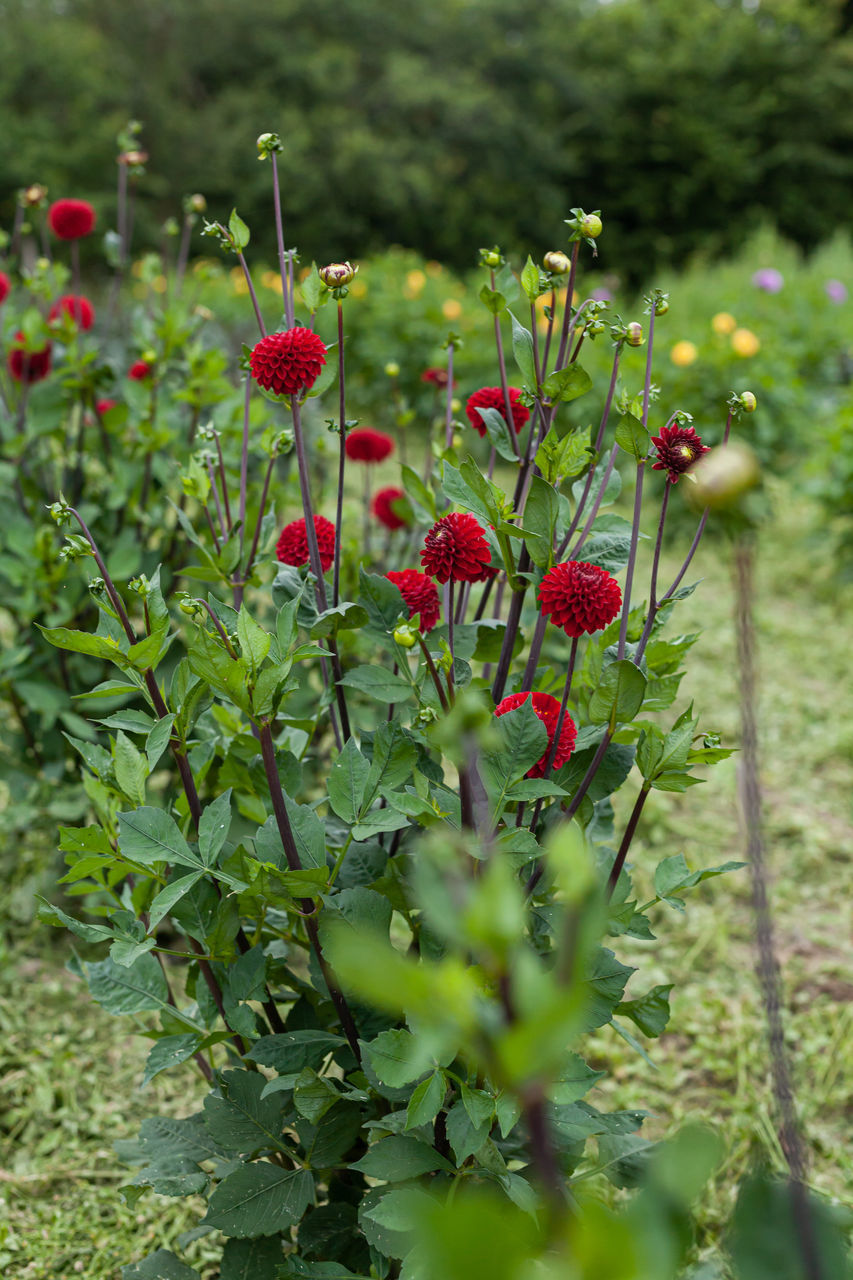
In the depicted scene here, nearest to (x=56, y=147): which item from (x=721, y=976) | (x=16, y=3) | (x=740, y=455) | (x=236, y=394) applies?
(x=16, y=3)

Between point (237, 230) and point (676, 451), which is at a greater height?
point (237, 230)

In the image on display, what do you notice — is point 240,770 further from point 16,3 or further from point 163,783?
point 16,3

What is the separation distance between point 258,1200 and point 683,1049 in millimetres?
974

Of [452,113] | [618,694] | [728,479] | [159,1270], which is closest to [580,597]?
[618,694]

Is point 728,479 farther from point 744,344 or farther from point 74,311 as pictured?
point 744,344

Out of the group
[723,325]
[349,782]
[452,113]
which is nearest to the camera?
[349,782]

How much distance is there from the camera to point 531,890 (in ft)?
2.61

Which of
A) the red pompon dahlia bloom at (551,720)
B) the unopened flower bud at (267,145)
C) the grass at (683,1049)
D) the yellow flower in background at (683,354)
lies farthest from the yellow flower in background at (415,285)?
the red pompon dahlia bloom at (551,720)

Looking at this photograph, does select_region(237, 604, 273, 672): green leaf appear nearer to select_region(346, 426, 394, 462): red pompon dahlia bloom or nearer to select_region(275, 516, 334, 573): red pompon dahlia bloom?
select_region(275, 516, 334, 573): red pompon dahlia bloom

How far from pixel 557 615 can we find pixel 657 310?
0.97ft

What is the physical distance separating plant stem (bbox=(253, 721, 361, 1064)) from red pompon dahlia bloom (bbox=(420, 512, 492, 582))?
0.58 ft

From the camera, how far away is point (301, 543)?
3.08 feet

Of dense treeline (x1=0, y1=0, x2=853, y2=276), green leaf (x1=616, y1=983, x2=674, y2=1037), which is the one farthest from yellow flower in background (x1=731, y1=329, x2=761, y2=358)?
dense treeline (x1=0, y1=0, x2=853, y2=276)

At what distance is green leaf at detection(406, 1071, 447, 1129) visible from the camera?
0.68 meters
